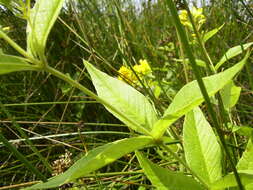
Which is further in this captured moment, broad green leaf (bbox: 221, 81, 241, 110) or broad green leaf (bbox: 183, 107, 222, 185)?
broad green leaf (bbox: 221, 81, 241, 110)

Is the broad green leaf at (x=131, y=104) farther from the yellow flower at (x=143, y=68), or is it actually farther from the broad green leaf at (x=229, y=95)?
the yellow flower at (x=143, y=68)

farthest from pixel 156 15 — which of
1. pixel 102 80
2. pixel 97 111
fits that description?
pixel 102 80

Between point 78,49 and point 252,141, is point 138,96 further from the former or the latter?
point 78,49

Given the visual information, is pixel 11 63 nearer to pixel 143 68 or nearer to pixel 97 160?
pixel 97 160

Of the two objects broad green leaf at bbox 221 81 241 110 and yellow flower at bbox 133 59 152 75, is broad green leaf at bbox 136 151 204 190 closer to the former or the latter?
broad green leaf at bbox 221 81 241 110

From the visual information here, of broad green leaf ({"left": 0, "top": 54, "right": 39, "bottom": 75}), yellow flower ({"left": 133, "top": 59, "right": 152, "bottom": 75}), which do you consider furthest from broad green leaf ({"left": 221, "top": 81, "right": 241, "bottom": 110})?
broad green leaf ({"left": 0, "top": 54, "right": 39, "bottom": 75})

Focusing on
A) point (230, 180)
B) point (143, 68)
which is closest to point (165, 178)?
point (230, 180)

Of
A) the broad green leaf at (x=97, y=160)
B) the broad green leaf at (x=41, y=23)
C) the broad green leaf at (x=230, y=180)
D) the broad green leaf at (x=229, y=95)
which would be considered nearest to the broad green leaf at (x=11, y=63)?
the broad green leaf at (x=41, y=23)

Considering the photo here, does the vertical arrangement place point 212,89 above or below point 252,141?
above
